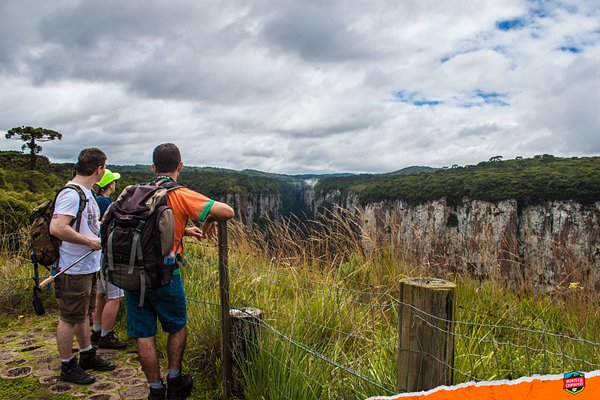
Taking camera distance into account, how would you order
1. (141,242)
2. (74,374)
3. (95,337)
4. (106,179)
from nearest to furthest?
(141,242), (74,374), (106,179), (95,337)

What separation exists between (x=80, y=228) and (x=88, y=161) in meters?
0.57

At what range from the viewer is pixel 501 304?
4293 mm

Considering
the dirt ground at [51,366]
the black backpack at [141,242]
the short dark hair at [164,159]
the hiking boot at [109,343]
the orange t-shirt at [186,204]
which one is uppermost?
the short dark hair at [164,159]

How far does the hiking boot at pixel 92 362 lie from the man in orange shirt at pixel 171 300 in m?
1.09

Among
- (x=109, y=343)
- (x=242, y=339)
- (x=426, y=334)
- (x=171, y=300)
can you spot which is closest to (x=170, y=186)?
(x=171, y=300)

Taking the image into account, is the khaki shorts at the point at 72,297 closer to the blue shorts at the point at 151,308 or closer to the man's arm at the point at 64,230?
the man's arm at the point at 64,230

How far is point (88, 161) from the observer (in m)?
3.56

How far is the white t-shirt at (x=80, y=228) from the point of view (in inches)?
134

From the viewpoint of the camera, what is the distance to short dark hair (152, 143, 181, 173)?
9.98ft

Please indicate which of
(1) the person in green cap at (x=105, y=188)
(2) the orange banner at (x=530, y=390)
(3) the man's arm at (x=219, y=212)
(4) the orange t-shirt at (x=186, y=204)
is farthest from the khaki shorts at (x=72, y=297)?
(2) the orange banner at (x=530, y=390)

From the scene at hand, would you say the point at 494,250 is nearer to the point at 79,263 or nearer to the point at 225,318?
the point at 225,318

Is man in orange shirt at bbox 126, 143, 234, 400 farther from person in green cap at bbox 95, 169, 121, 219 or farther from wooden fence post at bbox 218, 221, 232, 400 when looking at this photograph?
person in green cap at bbox 95, 169, 121, 219

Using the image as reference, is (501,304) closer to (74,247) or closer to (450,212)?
(74,247)

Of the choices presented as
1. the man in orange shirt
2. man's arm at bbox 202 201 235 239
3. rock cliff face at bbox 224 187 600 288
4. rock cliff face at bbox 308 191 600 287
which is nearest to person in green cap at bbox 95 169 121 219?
the man in orange shirt
